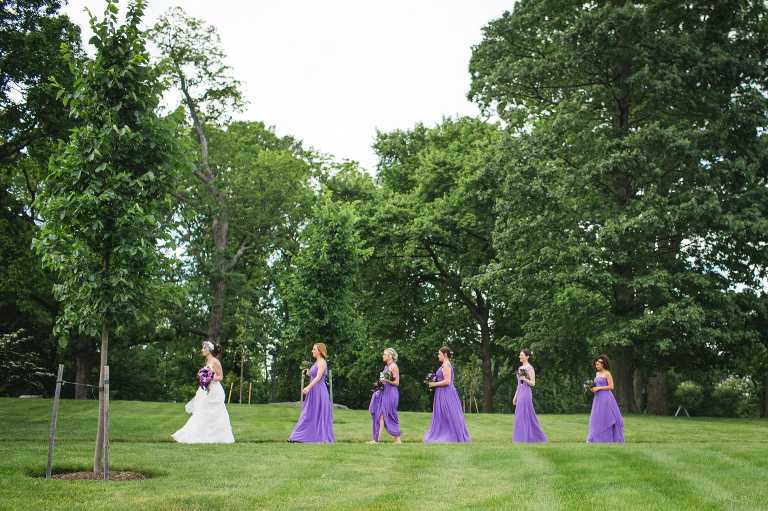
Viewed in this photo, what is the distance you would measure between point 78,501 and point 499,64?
26118 mm

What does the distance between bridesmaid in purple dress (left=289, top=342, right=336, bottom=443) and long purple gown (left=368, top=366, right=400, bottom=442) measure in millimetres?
1336

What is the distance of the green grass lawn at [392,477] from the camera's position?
9.27m

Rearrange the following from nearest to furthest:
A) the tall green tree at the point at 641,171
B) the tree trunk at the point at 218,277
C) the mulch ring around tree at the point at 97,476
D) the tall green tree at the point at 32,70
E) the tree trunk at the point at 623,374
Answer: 1. the mulch ring around tree at the point at 97,476
2. the tall green tree at the point at 32,70
3. the tall green tree at the point at 641,171
4. the tree trunk at the point at 623,374
5. the tree trunk at the point at 218,277

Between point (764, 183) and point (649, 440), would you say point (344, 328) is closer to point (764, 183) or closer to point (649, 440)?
point (649, 440)

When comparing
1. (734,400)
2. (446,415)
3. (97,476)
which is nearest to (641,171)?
(446,415)

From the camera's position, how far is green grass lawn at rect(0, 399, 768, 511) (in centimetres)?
927

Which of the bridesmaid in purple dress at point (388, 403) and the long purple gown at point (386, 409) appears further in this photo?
the long purple gown at point (386, 409)

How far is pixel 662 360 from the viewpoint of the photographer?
3152cm

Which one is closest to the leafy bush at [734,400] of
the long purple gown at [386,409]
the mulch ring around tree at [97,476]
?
the long purple gown at [386,409]

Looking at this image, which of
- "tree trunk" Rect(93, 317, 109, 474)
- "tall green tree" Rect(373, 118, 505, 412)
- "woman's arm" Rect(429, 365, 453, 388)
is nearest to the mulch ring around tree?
"tree trunk" Rect(93, 317, 109, 474)

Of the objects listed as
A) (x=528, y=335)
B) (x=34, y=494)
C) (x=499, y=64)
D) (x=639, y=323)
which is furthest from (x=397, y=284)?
(x=34, y=494)

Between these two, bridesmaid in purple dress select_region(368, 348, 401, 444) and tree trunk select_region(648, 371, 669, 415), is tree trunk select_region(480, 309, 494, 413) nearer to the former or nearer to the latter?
tree trunk select_region(648, 371, 669, 415)

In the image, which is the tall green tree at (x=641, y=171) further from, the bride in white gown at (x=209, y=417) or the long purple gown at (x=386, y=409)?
the bride in white gown at (x=209, y=417)

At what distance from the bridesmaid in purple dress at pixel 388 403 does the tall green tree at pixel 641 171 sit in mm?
11838
